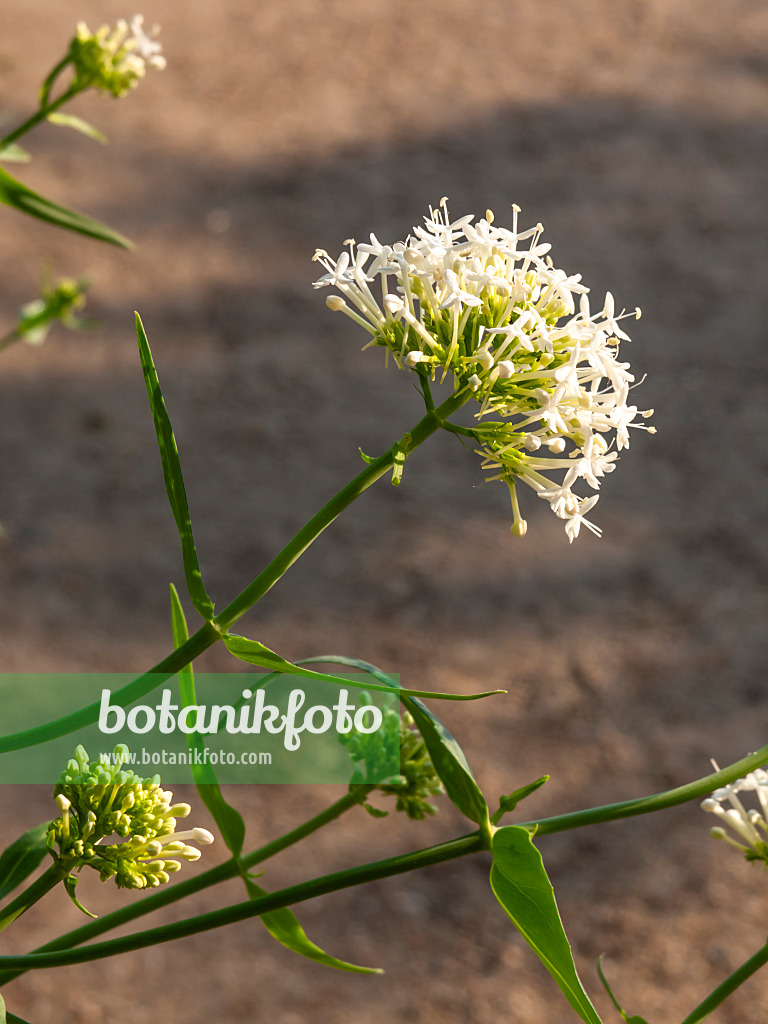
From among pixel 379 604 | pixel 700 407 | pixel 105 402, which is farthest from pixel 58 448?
pixel 700 407

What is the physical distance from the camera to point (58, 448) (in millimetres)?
3377

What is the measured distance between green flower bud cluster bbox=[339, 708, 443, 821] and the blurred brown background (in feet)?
2.27

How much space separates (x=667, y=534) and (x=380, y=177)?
197cm

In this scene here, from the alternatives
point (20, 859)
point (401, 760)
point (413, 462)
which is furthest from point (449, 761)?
point (413, 462)

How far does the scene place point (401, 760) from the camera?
3.55ft

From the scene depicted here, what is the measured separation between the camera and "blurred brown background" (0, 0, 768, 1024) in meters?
2.43

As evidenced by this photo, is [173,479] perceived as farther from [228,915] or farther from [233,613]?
[228,915]

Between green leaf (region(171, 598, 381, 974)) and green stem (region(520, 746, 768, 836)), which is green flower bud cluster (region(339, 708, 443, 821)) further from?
green stem (region(520, 746, 768, 836))

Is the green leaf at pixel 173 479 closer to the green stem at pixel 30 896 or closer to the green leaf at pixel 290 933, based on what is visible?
the green stem at pixel 30 896

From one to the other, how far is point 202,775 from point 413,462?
2.53 meters

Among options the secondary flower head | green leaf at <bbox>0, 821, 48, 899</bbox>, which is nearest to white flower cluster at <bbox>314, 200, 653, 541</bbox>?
green leaf at <bbox>0, 821, 48, 899</bbox>

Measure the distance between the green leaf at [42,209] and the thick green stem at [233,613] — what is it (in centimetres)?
49

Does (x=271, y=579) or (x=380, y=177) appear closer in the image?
(x=271, y=579)

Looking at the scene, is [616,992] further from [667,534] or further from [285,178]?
[285,178]
